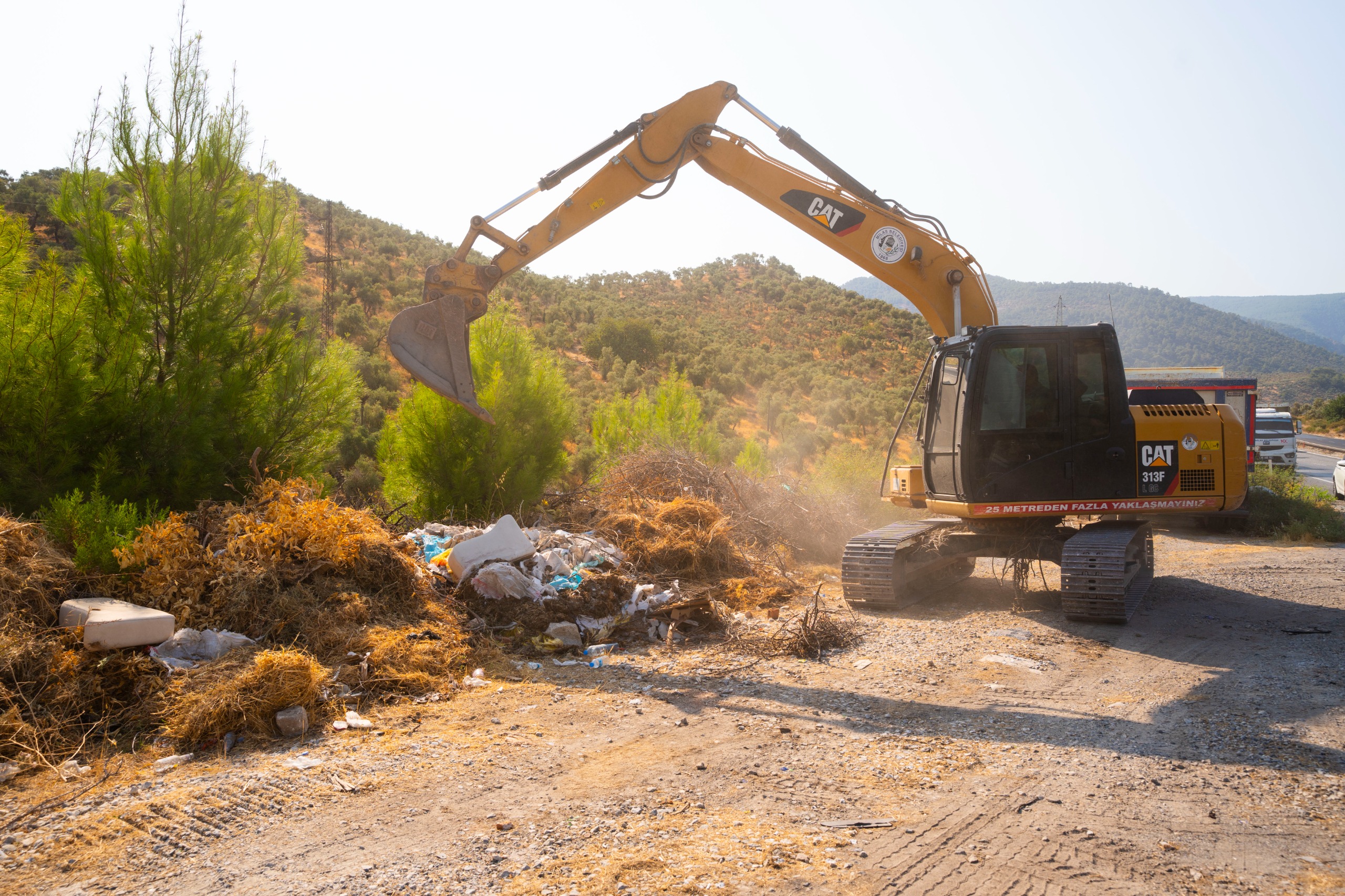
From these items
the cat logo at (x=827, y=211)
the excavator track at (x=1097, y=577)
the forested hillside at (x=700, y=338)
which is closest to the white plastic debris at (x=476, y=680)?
the excavator track at (x=1097, y=577)

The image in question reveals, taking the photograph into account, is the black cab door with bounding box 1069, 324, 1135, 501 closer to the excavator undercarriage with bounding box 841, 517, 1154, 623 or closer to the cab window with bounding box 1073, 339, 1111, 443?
the cab window with bounding box 1073, 339, 1111, 443

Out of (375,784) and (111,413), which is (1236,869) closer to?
(375,784)

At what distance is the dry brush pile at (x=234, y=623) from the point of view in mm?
4910

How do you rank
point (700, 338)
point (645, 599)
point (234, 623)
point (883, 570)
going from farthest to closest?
point (700, 338) < point (883, 570) < point (645, 599) < point (234, 623)

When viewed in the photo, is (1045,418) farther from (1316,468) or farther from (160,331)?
(1316,468)

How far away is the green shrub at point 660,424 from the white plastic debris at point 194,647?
9350mm

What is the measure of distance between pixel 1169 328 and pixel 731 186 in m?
125

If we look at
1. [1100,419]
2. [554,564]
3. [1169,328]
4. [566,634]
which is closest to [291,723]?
[566,634]

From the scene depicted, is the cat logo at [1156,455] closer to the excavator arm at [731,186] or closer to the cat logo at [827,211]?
the excavator arm at [731,186]

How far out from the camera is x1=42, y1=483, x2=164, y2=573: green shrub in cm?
588

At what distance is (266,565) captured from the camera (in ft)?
20.9

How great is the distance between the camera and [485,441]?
11227 millimetres

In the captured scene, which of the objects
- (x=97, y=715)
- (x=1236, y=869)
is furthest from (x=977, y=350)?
(x=97, y=715)

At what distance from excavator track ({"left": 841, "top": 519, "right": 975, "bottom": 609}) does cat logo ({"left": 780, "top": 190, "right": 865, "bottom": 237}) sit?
317 cm
